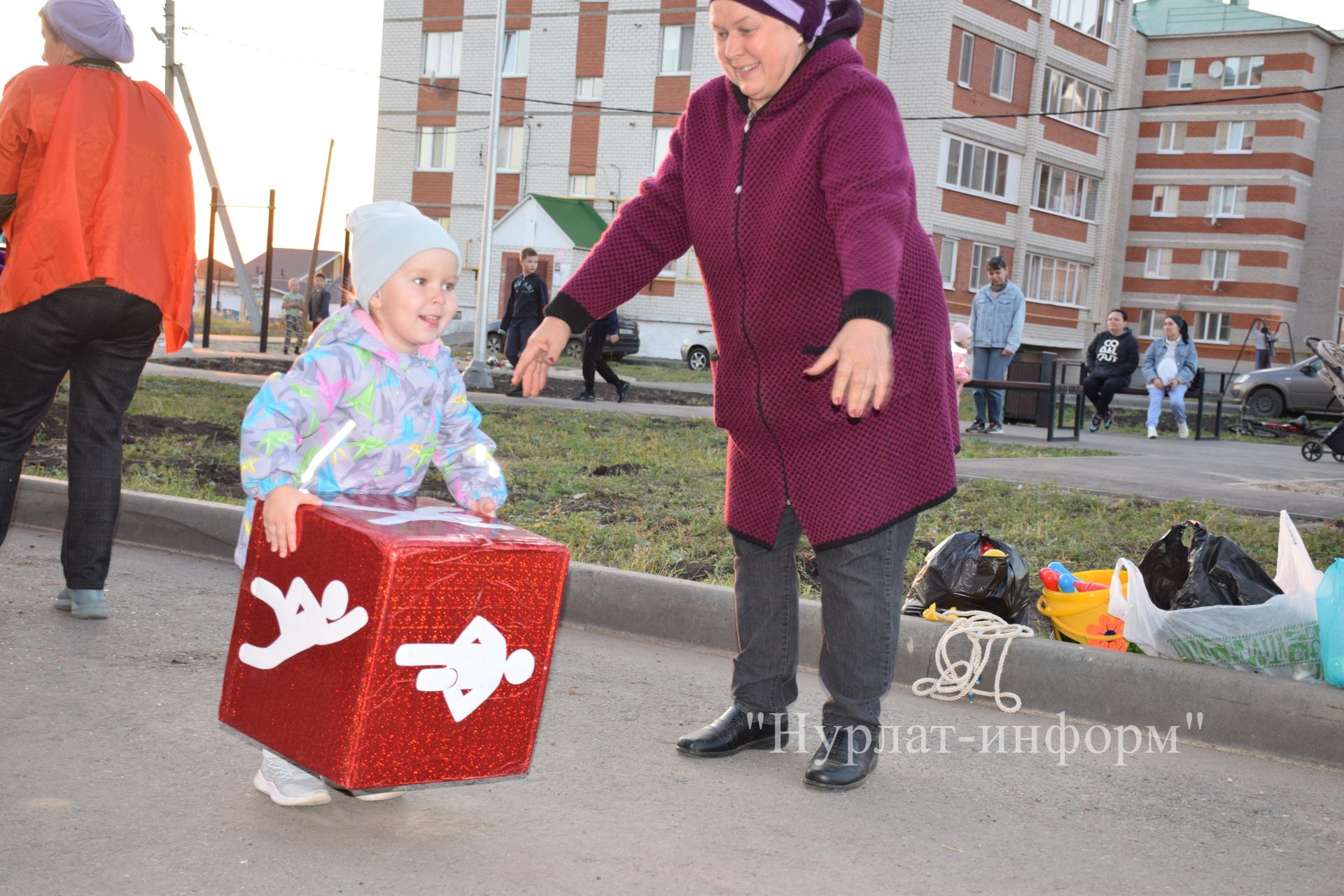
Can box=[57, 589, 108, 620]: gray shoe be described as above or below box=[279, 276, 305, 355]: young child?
below

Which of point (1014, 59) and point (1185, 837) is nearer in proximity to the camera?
point (1185, 837)

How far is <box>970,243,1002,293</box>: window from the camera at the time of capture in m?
43.0

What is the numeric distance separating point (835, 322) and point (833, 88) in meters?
0.56

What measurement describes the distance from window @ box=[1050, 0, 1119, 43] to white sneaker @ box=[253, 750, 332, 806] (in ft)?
152

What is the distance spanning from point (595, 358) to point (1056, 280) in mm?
33990

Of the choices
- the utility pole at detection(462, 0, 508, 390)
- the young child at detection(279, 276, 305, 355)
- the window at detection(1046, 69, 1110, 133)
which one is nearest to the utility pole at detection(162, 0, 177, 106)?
the young child at detection(279, 276, 305, 355)

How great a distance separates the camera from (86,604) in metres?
4.74

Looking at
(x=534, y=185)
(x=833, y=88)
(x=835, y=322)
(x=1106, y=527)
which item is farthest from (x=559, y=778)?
(x=534, y=185)

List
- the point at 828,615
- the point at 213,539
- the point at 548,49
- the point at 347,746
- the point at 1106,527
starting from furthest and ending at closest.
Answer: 1. the point at 548,49
2. the point at 1106,527
3. the point at 213,539
4. the point at 828,615
5. the point at 347,746

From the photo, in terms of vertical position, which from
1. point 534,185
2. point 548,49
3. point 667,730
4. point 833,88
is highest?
point 548,49

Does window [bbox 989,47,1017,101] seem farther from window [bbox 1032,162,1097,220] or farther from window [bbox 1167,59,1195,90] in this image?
window [bbox 1167,59,1195,90]

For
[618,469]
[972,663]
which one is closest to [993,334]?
[618,469]

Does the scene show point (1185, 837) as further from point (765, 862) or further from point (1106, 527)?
point (1106, 527)

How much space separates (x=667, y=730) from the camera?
3975mm
